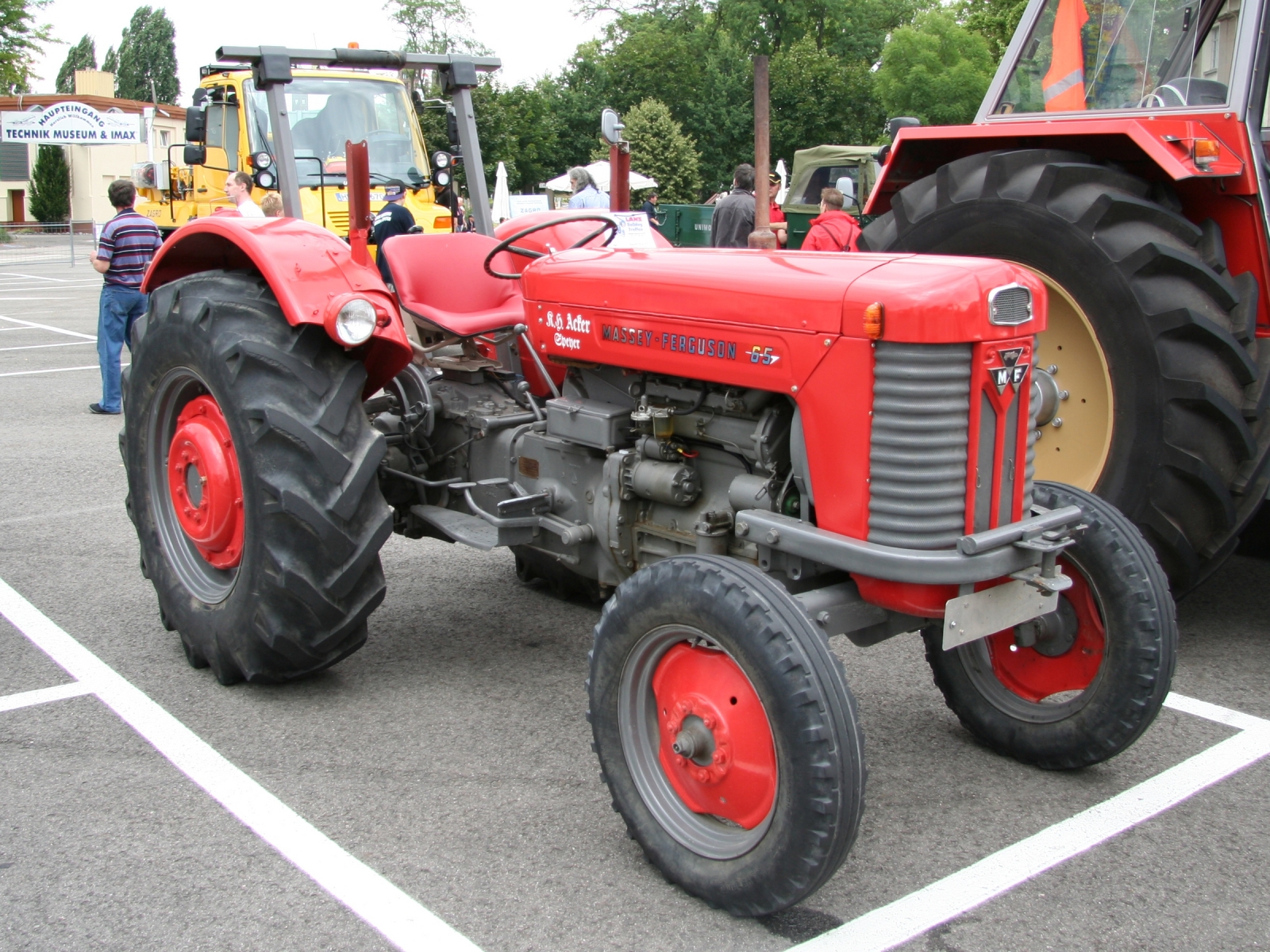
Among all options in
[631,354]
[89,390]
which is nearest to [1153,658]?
[631,354]

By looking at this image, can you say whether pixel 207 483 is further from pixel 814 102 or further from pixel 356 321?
pixel 814 102

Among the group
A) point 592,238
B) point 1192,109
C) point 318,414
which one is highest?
point 1192,109

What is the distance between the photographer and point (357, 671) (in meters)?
3.83

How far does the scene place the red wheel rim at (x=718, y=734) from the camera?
247cm

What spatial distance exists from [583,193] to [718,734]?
31.0ft

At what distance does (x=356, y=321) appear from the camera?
333 centimetres

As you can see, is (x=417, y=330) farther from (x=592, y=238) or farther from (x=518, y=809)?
(x=518, y=809)

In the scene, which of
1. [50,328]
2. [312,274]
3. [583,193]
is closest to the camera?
[312,274]

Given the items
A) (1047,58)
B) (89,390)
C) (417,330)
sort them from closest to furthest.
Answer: (417,330) → (1047,58) → (89,390)

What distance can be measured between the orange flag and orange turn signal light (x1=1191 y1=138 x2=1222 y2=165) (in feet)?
2.73

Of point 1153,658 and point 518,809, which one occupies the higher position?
point 1153,658

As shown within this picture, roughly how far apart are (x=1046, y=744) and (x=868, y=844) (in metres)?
0.64

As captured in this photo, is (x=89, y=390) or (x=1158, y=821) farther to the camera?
(x=89, y=390)

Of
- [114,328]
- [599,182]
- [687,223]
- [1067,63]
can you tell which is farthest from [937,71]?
[1067,63]
